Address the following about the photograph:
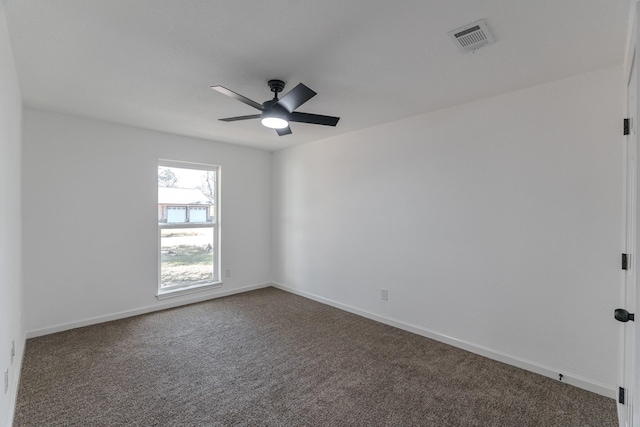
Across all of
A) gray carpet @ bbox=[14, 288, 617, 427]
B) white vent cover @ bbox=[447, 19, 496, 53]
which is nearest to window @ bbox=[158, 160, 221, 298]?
gray carpet @ bbox=[14, 288, 617, 427]

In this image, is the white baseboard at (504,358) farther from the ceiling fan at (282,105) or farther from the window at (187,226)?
the ceiling fan at (282,105)

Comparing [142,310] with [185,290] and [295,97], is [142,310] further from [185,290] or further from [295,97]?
[295,97]

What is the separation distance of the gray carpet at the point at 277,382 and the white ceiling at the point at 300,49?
2.45 meters

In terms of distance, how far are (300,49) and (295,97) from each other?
0.31 metres

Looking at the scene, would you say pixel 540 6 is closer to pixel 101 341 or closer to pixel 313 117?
pixel 313 117

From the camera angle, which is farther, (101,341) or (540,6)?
(101,341)

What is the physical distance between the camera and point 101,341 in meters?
3.17

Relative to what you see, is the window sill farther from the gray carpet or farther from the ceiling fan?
the ceiling fan

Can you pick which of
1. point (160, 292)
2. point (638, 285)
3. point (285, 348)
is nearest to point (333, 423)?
point (285, 348)

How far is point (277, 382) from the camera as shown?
244 centimetres

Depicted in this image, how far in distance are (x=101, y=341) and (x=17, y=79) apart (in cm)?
253

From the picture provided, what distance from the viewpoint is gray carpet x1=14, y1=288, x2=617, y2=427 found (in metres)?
2.04

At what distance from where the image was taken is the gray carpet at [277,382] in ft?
6.71

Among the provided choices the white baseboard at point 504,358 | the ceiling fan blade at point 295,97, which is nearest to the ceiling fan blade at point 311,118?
the ceiling fan blade at point 295,97
